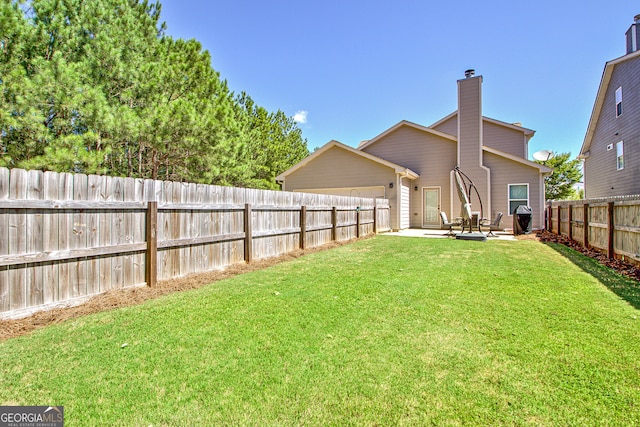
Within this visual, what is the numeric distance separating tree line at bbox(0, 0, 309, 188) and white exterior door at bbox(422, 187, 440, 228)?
9.94 m

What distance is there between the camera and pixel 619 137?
45.3ft

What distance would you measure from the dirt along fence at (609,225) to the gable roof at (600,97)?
753 centimetres

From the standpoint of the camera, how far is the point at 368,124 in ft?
106

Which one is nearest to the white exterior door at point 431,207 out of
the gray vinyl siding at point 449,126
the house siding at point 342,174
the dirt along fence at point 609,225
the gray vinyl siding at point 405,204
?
the gray vinyl siding at point 405,204

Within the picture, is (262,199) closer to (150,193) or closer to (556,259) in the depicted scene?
(150,193)

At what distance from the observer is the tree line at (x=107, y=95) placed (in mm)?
8234

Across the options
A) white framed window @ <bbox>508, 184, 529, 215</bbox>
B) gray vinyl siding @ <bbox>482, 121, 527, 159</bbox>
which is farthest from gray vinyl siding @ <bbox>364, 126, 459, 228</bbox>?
gray vinyl siding @ <bbox>482, 121, 527, 159</bbox>

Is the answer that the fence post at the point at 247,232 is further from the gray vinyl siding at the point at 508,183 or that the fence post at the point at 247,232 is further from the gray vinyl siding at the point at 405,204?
the gray vinyl siding at the point at 508,183

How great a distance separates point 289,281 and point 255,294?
34.8 inches

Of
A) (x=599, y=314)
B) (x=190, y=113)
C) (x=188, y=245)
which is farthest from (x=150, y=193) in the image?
(x=190, y=113)

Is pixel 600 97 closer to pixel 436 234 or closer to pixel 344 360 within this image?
pixel 436 234

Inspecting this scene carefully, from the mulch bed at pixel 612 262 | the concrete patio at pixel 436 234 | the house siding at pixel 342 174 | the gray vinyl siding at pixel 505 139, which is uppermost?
the gray vinyl siding at pixel 505 139

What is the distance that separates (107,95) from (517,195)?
58.7 ft

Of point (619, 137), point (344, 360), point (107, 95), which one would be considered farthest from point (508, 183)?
point (107, 95)
